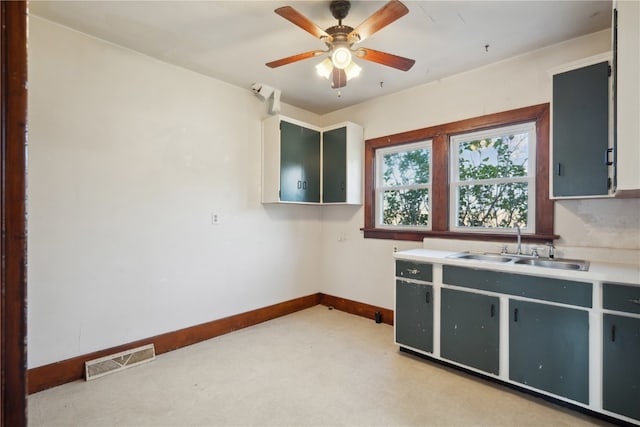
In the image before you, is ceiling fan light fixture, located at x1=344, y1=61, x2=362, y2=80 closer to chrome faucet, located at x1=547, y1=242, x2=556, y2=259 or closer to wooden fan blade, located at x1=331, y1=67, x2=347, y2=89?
wooden fan blade, located at x1=331, y1=67, x2=347, y2=89

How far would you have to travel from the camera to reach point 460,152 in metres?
3.33

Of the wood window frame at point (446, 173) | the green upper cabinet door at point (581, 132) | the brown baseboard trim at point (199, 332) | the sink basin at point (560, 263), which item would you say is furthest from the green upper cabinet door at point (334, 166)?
the green upper cabinet door at point (581, 132)

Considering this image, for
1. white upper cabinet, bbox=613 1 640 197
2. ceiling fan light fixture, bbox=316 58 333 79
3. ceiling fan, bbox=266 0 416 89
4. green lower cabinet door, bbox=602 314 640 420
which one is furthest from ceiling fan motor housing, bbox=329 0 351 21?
green lower cabinet door, bbox=602 314 640 420

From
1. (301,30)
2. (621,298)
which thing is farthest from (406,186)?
(621,298)

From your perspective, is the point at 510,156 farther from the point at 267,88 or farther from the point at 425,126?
the point at 267,88

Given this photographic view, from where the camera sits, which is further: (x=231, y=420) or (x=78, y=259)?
(x=78, y=259)

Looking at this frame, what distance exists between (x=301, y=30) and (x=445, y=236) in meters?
2.31

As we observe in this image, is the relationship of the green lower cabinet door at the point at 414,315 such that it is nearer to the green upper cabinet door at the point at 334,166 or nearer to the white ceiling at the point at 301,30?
the green upper cabinet door at the point at 334,166

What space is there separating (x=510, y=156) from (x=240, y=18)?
8.45 feet

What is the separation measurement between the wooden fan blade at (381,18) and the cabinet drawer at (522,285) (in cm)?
183

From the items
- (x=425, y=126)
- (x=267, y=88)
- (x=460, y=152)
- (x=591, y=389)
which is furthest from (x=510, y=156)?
(x=267, y=88)

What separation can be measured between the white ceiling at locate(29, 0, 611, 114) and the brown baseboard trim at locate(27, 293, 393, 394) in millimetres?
2498

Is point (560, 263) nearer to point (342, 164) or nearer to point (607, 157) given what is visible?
point (607, 157)

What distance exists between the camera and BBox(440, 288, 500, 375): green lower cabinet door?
7.88 ft
